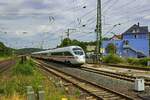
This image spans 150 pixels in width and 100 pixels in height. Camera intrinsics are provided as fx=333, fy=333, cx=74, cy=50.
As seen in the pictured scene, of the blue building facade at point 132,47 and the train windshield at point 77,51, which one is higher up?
the blue building facade at point 132,47

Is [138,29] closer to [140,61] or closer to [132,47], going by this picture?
[132,47]

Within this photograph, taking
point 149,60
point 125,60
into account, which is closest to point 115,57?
point 125,60

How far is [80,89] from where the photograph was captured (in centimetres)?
1795

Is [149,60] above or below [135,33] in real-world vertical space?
below

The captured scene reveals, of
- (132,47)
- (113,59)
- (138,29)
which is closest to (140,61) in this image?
(113,59)

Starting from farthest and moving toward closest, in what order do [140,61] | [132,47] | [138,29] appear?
[138,29], [132,47], [140,61]

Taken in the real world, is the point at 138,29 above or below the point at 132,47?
above

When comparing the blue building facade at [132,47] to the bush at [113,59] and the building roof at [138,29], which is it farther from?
the bush at [113,59]

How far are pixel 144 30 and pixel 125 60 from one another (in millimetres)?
77202

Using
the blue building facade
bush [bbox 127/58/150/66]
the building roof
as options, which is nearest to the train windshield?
bush [bbox 127/58/150/66]

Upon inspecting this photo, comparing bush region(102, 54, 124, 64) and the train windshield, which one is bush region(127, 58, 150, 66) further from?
the train windshield

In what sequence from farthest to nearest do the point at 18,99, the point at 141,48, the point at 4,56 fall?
the point at 4,56, the point at 141,48, the point at 18,99

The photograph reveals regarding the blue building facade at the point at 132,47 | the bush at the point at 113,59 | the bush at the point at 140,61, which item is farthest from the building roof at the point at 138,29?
the bush at the point at 140,61

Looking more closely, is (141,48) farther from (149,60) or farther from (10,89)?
(10,89)
